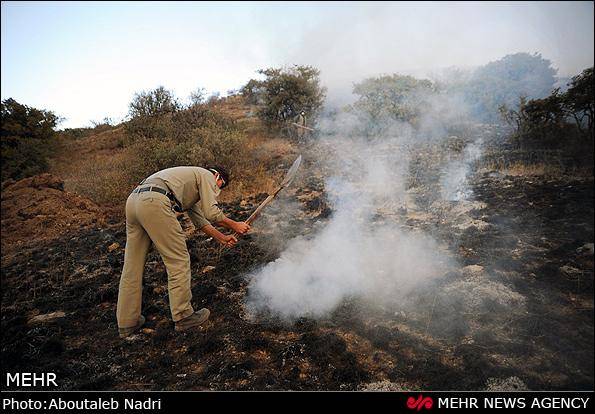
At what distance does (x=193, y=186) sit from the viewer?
9.72 ft

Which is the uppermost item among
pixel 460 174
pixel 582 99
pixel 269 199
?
pixel 582 99

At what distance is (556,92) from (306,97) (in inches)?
296

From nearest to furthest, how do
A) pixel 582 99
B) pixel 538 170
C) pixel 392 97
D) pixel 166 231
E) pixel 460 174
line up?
pixel 166 231, pixel 582 99, pixel 538 170, pixel 460 174, pixel 392 97

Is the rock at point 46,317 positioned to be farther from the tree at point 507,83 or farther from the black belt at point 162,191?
the tree at point 507,83

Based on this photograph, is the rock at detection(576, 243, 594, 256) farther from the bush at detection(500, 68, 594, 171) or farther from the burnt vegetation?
the bush at detection(500, 68, 594, 171)

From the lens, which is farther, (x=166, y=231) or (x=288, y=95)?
(x=288, y=95)

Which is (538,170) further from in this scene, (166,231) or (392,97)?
(166,231)

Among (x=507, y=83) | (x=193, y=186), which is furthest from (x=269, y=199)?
(x=507, y=83)

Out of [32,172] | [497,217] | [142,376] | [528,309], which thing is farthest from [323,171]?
[32,172]

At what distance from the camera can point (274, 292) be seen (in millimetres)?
3389

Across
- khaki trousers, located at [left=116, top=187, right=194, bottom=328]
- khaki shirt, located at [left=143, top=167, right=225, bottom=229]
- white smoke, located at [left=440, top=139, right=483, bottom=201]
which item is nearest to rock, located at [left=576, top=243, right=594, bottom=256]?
white smoke, located at [left=440, top=139, right=483, bottom=201]
